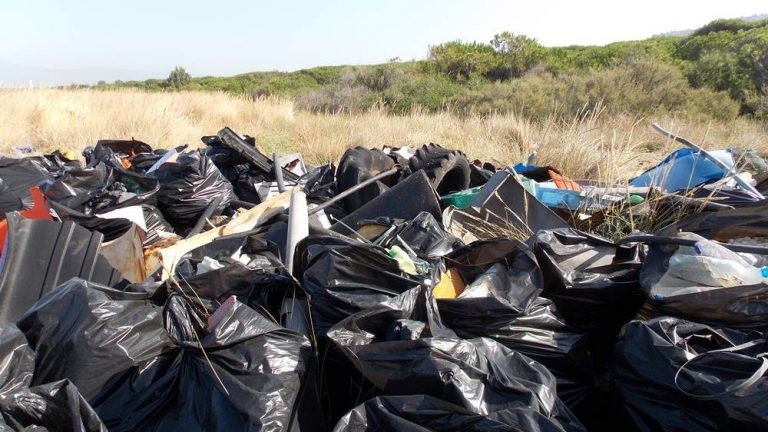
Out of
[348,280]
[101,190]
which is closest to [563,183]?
[348,280]

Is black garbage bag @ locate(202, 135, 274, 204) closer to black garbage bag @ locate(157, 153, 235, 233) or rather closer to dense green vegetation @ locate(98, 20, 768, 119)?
black garbage bag @ locate(157, 153, 235, 233)

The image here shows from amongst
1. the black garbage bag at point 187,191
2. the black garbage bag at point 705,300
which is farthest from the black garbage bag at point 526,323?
the black garbage bag at point 187,191

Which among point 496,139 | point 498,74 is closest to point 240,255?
point 496,139

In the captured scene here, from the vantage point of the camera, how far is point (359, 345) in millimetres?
1587

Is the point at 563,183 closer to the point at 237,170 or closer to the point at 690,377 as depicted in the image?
the point at 690,377

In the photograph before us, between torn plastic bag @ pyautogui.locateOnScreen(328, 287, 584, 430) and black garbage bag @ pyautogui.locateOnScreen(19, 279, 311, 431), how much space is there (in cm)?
19

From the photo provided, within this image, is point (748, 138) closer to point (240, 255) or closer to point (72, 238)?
point (240, 255)

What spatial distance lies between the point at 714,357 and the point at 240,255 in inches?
71.8

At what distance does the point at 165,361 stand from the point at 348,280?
0.64 meters

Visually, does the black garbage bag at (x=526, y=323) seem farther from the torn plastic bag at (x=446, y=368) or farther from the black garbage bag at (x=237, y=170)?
the black garbage bag at (x=237, y=170)

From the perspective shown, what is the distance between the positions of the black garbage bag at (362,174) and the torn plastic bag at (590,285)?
1.43 m

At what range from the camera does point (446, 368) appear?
1.44 meters

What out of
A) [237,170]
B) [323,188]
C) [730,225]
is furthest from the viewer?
[237,170]

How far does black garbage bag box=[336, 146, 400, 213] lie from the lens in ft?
11.4
